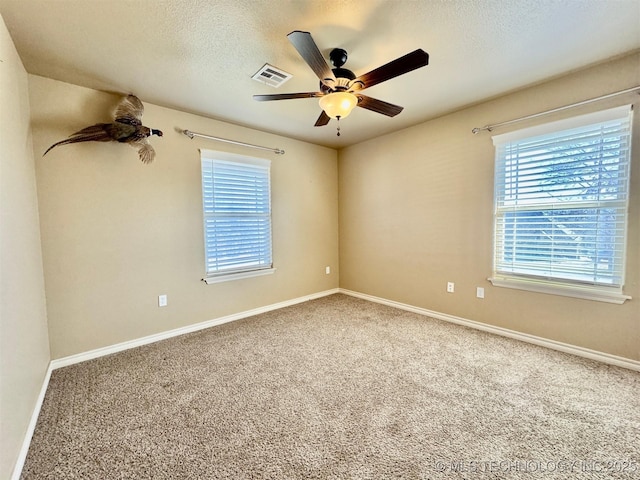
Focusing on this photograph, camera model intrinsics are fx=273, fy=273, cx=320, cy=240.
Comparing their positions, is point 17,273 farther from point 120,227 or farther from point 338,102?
point 338,102

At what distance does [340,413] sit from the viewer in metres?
1.72

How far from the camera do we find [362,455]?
55.1 inches

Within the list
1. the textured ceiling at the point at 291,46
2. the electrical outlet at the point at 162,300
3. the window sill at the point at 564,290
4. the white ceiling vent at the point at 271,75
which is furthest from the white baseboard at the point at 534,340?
the white ceiling vent at the point at 271,75

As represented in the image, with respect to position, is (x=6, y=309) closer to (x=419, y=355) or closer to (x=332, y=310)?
(x=419, y=355)

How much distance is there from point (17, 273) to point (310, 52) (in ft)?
6.90

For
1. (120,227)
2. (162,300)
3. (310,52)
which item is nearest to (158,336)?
(162,300)

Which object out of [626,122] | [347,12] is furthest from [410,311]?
[347,12]

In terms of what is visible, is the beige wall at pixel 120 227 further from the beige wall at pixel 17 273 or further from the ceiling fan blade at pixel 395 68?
the ceiling fan blade at pixel 395 68

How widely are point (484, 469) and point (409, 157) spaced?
319cm

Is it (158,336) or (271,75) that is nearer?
(271,75)

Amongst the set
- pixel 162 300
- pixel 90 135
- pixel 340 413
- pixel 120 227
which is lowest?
pixel 340 413

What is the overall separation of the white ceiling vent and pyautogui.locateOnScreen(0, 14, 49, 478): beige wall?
1520mm

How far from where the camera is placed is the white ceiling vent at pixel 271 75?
7.20ft

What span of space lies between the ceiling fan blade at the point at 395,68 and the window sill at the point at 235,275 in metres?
2.49
